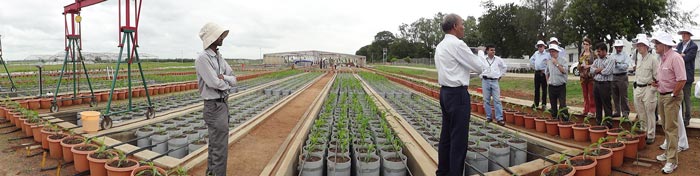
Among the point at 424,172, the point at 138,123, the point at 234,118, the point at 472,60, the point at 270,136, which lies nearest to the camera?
the point at 472,60

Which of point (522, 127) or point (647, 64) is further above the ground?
point (647, 64)

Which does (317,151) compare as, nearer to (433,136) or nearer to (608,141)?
(433,136)

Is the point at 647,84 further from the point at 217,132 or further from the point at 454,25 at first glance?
the point at 217,132

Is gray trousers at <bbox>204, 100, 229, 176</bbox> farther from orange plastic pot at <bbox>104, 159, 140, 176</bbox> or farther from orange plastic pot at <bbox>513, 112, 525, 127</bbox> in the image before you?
orange plastic pot at <bbox>513, 112, 525, 127</bbox>

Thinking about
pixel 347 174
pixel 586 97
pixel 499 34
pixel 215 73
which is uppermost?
pixel 499 34

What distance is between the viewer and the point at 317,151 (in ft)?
14.3

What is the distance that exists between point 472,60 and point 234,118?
4.75 meters

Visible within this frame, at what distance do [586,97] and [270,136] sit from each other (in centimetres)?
489

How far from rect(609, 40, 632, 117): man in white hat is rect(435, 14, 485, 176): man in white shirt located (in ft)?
11.1

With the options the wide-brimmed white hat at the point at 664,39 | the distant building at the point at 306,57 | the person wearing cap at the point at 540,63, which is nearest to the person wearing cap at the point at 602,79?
the person wearing cap at the point at 540,63

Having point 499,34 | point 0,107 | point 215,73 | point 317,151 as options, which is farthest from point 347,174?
point 499,34

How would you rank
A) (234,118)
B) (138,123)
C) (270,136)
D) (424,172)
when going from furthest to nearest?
(234,118) < (138,123) < (270,136) < (424,172)

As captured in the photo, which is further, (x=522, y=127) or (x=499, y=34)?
(x=499, y=34)

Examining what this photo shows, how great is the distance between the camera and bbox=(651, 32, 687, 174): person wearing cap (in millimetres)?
3645
